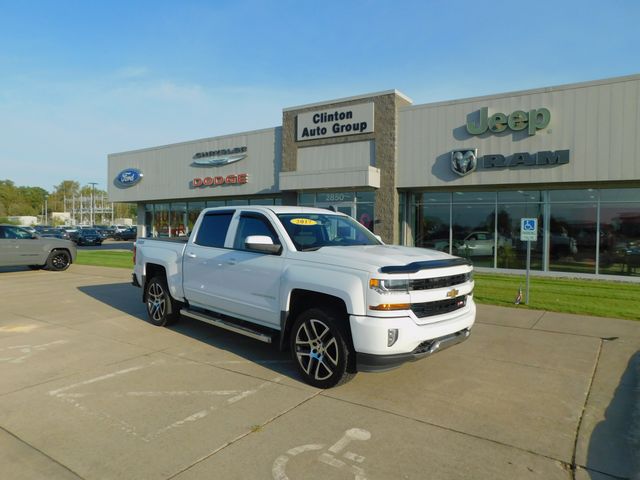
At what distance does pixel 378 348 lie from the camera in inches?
166

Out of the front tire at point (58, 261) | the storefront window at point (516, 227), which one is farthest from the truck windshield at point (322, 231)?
the front tire at point (58, 261)

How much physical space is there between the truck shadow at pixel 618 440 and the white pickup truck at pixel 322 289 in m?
1.45

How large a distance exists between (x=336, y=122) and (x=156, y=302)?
13141mm

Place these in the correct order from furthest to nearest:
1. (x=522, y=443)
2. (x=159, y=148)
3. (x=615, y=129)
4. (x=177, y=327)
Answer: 1. (x=159, y=148)
2. (x=615, y=129)
3. (x=177, y=327)
4. (x=522, y=443)

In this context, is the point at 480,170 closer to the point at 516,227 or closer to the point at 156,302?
the point at 516,227

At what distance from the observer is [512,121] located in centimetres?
1503

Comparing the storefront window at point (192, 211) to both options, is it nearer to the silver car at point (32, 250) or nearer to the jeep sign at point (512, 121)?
the silver car at point (32, 250)

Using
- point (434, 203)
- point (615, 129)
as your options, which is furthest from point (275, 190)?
point (615, 129)

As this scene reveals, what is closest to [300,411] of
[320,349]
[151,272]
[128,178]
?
[320,349]

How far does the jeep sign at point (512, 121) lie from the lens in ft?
47.9

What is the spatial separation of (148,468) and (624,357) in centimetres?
573

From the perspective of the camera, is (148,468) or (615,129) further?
(615,129)

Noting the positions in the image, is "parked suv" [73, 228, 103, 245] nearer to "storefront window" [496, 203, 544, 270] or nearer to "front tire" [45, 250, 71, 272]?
"front tire" [45, 250, 71, 272]

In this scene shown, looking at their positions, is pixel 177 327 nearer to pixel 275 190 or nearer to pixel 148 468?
pixel 148 468
